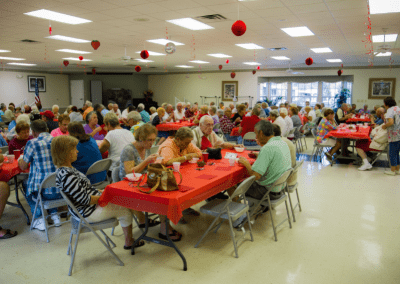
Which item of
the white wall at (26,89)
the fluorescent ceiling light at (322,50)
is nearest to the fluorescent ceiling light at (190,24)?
the fluorescent ceiling light at (322,50)

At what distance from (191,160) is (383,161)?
19.8 ft

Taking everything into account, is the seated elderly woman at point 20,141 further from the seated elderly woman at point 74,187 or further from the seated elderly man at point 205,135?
the seated elderly man at point 205,135

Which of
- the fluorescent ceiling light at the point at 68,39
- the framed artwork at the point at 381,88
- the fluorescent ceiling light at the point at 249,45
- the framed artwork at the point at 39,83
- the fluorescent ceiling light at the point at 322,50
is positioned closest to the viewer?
the fluorescent ceiling light at the point at 68,39

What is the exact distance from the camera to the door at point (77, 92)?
19.1 m

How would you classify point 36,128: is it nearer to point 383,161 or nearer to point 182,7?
point 182,7

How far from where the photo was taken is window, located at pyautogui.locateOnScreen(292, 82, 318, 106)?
16.8 metres

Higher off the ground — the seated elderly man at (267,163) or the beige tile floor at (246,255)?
the seated elderly man at (267,163)

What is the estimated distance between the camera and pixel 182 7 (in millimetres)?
5277

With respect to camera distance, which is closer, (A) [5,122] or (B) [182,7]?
(B) [182,7]

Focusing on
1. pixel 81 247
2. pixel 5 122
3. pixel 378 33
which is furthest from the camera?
pixel 5 122

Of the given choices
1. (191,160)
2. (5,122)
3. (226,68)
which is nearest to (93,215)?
(191,160)

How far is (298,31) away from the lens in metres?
7.27

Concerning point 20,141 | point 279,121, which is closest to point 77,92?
point 279,121

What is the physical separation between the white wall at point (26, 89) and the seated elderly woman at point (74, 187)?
1655 cm
